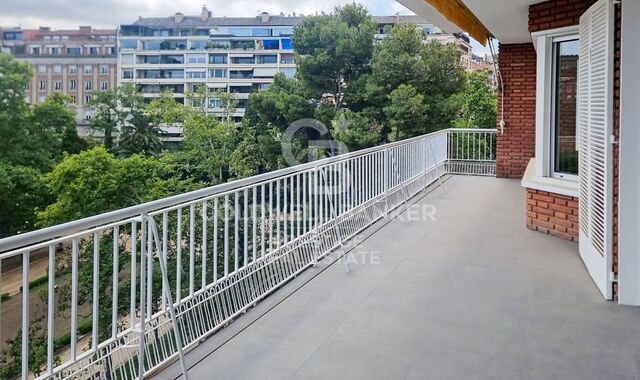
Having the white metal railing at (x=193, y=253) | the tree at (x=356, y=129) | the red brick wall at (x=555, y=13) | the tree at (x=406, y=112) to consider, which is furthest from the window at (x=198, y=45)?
the red brick wall at (x=555, y=13)

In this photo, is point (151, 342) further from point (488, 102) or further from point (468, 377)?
point (488, 102)

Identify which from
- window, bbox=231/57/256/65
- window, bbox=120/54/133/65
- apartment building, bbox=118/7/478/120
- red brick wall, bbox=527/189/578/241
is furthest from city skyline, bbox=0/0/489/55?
red brick wall, bbox=527/189/578/241

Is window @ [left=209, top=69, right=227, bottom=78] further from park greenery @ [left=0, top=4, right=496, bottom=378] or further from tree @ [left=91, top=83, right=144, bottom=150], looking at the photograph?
park greenery @ [left=0, top=4, right=496, bottom=378]

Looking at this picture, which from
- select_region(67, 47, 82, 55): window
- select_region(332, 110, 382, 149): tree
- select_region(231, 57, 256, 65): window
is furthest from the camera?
select_region(67, 47, 82, 55): window

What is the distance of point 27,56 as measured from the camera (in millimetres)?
42594

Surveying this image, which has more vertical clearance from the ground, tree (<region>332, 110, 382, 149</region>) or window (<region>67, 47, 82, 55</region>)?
window (<region>67, 47, 82, 55</region>)

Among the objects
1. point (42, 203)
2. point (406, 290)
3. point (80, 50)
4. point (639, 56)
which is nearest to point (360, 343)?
point (406, 290)

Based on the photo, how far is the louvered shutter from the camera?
3.29 m

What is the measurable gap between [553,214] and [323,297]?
2811 millimetres

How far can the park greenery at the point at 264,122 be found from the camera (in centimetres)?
2327

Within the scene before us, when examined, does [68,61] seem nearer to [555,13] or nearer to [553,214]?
[555,13]

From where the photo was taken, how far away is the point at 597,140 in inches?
140

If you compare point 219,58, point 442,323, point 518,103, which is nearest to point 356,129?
point 518,103

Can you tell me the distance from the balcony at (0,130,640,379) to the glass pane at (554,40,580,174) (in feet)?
→ 2.57
